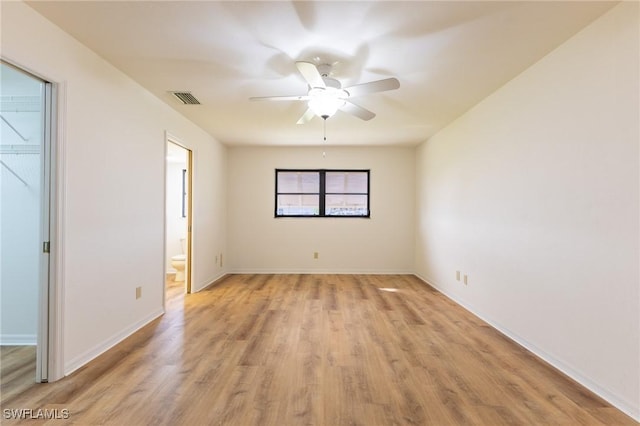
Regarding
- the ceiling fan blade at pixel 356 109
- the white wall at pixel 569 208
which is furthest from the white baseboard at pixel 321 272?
the ceiling fan blade at pixel 356 109

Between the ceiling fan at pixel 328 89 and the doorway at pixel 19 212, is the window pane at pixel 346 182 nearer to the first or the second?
the ceiling fan at pixel 328 89

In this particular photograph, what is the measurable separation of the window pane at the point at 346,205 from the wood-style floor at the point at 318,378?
2.72 metres

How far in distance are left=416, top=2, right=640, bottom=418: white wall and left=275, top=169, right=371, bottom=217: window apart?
8.61 feet

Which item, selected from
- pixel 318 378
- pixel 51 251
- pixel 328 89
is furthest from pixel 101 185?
pixel 318 378

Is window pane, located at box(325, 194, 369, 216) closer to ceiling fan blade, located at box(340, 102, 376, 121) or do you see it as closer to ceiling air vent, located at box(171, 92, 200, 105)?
ceiling fan blade, located at box(340, 102, 376, 121)

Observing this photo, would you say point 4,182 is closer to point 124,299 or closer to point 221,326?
point 124,299

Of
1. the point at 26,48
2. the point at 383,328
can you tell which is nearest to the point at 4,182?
the point at 26,48

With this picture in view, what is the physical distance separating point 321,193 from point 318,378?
4.14 meters

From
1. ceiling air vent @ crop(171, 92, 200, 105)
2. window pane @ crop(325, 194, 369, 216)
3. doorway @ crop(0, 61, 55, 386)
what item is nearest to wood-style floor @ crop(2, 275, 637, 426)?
Answer: doorway @ crop(0, 61, 55, 386)

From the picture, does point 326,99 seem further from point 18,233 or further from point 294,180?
point 294,180

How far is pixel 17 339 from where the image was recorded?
259cm

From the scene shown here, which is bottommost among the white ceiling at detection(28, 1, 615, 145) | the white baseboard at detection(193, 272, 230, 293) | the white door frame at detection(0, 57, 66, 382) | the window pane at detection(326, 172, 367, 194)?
the white baseboard at detection(193, 272, 230, 293)

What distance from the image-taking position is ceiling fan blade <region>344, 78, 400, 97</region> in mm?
2291

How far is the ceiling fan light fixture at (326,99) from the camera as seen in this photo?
2.57m
